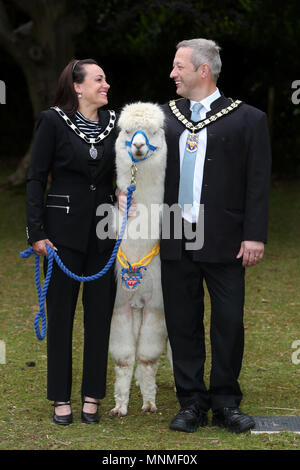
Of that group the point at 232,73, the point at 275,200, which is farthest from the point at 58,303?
the point at 232,73

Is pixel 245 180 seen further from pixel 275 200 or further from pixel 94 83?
pixel 275 200

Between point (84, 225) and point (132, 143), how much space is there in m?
0.55

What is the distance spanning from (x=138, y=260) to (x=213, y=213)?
0.55 meters

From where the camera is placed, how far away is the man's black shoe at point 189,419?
4.68 m

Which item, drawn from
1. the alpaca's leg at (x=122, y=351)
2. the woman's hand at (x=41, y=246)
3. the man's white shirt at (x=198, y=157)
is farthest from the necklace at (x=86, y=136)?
the alpaca's leg at (x=122, y=351)

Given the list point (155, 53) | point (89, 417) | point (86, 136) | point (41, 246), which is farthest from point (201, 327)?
point (155, 53)

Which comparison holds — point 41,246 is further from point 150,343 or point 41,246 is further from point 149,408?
Answer: point 149,408

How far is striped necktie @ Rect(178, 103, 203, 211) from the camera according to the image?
4.64 meters

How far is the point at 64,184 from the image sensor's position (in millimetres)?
4695

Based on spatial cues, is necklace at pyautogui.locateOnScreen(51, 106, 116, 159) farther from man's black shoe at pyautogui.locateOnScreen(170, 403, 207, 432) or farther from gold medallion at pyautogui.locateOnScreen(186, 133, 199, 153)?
man's black shoe at pyautogui.locateOnScreen(170, 403, 207, 432)

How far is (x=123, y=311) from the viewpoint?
16.3 ft

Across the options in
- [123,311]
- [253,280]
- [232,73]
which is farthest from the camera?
[232,73]

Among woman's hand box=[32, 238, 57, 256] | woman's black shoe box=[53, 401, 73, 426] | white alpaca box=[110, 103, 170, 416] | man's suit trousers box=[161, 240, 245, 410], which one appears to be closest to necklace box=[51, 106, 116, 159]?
white alpaca box=[110, 103, 170, 416]

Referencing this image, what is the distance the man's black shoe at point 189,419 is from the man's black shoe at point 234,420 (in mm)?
101
